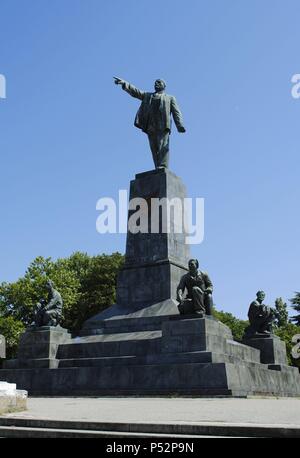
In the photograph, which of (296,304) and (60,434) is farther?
(296,304)

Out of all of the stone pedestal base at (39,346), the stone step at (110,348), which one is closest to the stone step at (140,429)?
the stone step at (110,348)

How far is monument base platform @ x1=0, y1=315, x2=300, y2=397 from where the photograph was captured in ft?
48.8

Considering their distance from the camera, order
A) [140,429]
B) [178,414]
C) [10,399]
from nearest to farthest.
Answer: [140,429]
[178,414]
[10,399]

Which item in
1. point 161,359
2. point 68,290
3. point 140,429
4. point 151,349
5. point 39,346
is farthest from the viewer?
point 68,290

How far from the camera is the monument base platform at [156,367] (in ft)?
48.8

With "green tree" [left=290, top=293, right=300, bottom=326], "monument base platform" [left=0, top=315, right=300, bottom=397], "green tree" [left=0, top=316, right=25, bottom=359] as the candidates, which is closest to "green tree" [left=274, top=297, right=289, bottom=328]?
"green tree" [left=290, top=293, right=300, bottom=326]

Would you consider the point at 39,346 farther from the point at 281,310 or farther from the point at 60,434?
the point at 281,310

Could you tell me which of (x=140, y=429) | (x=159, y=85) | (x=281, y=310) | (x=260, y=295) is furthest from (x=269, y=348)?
(x=281, y=310)

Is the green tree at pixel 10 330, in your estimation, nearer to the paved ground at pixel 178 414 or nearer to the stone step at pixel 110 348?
the stone step at pixel 110 348

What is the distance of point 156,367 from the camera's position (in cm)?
1563

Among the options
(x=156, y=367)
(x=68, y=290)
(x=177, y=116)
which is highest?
(x=177, y=116)

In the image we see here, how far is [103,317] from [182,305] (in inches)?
198

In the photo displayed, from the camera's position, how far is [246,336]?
23.2 metres
